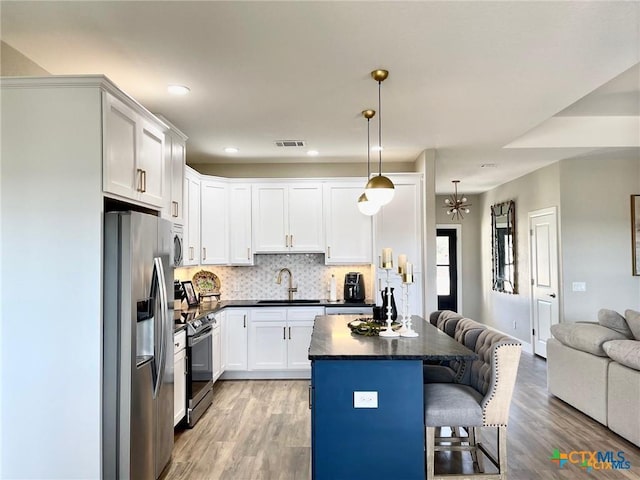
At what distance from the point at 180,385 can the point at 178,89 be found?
238 cm

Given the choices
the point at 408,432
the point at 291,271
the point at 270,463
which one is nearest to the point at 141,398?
the point at 270,463

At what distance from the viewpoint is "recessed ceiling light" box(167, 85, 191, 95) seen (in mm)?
3195

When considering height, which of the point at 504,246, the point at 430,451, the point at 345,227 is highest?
the point at 345,227

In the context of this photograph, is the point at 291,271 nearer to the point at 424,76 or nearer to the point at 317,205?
the point at 317,205

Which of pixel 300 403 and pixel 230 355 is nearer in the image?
pixel 300 403

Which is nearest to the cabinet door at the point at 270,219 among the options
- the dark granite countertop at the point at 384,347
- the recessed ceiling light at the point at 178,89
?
the recessed ceiling light at the point at 178,89

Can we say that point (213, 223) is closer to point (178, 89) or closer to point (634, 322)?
point (178, 89)

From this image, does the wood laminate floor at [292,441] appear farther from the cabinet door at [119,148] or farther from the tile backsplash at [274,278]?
the cabinet door at [119,148]

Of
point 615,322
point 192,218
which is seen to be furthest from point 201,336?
point 615,322

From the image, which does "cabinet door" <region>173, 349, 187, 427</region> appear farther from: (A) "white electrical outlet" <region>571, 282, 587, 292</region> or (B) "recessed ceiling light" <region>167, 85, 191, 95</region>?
(A) "white electrical outlet" <region>571, 282, 587, 292</region>

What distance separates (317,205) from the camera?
17.7 feet

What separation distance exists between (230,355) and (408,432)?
3.09 meters

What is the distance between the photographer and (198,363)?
3.88 m

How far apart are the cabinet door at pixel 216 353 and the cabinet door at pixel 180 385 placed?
0.81 metres
